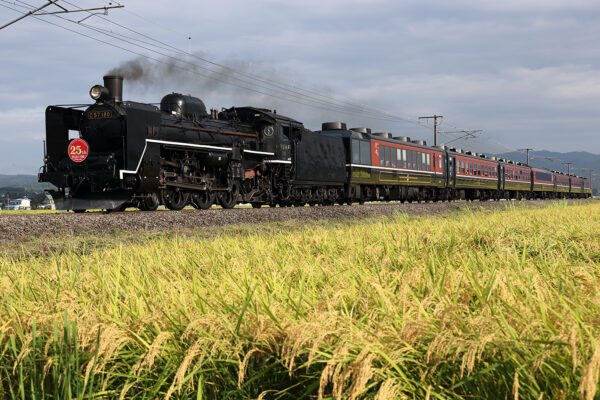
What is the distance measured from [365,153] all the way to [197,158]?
11.8 m

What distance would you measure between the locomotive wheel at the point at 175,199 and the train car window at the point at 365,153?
11.8 m

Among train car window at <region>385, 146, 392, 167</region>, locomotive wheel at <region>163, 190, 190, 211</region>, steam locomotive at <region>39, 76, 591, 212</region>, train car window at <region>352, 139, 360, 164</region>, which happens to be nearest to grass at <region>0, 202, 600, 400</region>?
steam locomotive at <region>39, 76, 591, 212</region>

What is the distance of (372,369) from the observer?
201 cm

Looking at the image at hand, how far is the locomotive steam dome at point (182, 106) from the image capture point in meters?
18.8

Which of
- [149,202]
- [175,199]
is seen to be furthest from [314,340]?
[175,199]

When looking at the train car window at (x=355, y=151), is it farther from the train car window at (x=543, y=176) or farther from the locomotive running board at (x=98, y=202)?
the train car window at (x=543, y=176)

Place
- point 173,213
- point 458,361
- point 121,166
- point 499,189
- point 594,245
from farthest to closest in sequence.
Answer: point 499,189
point 121,166
point 173,213
point 594,245
point 458,361

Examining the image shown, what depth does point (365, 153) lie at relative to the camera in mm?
28266

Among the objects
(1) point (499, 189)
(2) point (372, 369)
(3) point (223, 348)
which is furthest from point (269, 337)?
(1) point (499, 189)

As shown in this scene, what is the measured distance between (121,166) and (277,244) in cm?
1100

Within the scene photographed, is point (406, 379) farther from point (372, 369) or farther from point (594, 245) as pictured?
point (594, 245)

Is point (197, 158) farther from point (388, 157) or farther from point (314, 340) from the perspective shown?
point (314, 340)

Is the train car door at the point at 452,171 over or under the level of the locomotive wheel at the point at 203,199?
over

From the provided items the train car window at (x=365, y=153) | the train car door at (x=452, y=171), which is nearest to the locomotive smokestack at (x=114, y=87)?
the train car window at (x=365, y=153)
